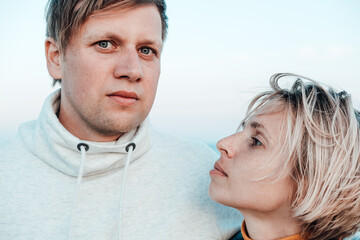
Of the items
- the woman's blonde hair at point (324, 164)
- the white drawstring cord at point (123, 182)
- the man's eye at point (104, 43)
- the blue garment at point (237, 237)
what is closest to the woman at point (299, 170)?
the woman's blonde hair at point (324, 164)

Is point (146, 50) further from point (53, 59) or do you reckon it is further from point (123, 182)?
point (123, 182)

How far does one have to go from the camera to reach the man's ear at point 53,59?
6.26ft

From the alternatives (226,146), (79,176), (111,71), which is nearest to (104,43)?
(111,71)

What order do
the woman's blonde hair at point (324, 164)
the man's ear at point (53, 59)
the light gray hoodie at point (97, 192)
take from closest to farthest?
the woman's blonde hair at point (324, 164) < the light gray hoodie at point (97, 192) < the man's ear at point (53, 59)

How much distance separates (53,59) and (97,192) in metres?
0.81

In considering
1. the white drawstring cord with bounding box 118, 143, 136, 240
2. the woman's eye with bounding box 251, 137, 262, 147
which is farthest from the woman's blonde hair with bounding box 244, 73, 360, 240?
the white drawstring cord with bounding box 118, 143, 136, 240

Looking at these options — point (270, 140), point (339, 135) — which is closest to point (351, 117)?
point (339, 135)

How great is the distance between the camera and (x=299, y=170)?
4.86ft

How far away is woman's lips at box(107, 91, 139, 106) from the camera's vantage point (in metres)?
1.65

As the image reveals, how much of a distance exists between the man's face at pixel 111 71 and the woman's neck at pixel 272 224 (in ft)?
2.44

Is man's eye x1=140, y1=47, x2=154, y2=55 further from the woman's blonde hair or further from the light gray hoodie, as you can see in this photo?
the woman's blonde hair

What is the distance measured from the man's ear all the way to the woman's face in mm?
1022

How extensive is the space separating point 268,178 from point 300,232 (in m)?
0.29

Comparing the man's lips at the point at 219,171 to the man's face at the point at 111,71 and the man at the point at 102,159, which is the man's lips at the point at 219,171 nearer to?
the man at the point at 102,159
